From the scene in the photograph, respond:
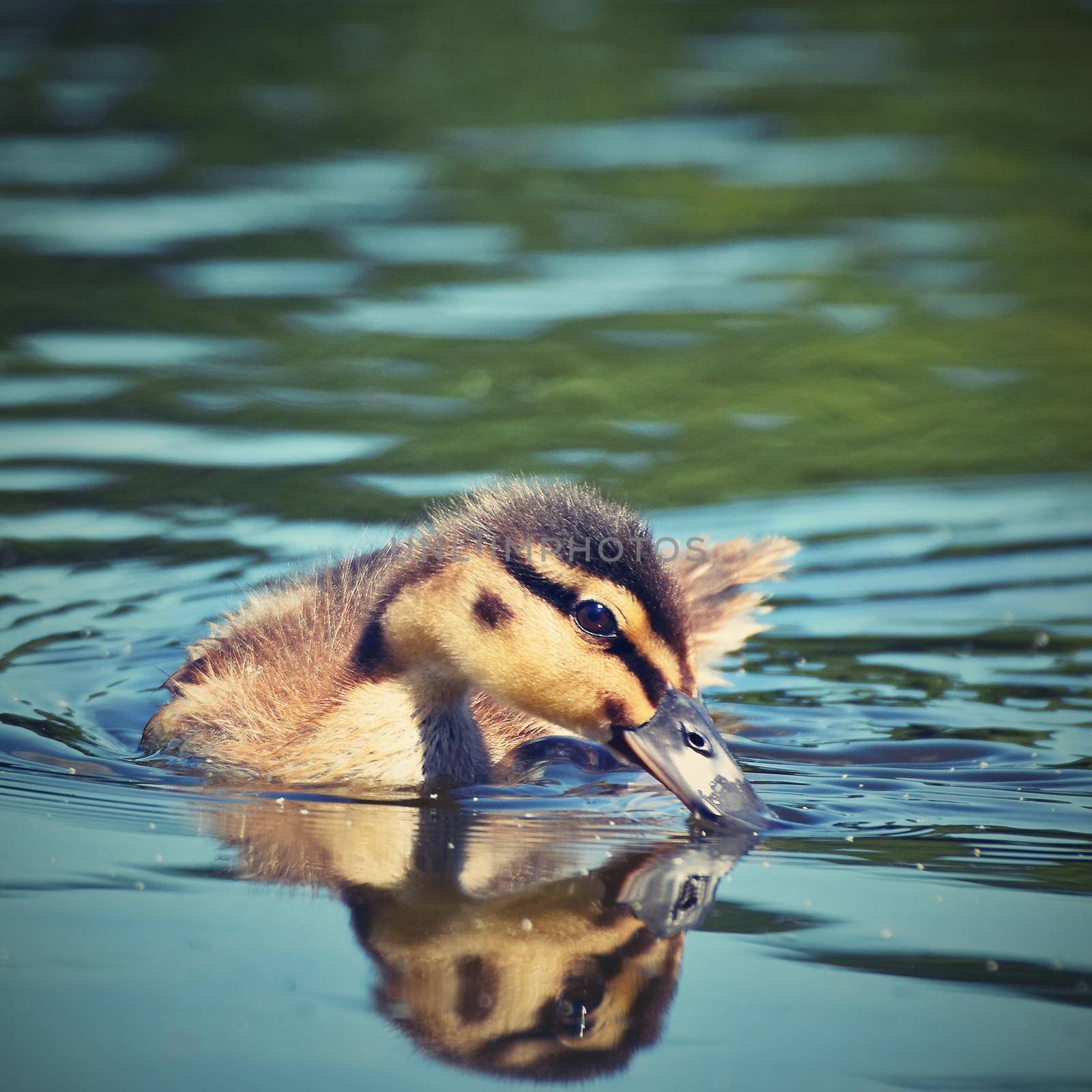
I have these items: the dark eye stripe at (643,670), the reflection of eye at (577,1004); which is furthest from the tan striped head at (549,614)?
the reflection of eye at (577,1004)

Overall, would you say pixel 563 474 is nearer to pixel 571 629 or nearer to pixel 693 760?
pixel 571 629

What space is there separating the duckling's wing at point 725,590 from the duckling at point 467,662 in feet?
3.94

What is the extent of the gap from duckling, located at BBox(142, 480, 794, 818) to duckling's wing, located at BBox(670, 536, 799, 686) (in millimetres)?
1202

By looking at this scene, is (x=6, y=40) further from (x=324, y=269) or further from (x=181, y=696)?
(x=181, y=696)

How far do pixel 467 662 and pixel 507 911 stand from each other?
1.51 metres

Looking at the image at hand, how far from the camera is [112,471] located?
29.5ft

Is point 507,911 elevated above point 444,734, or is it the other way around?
point 507,911

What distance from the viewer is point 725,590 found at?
25.7 ft

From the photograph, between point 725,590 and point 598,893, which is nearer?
point 598,893

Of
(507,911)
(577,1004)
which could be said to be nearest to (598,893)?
(507,911)

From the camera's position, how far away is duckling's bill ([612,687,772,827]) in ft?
17.8

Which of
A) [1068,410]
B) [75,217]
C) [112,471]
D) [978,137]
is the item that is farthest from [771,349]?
[978,137]

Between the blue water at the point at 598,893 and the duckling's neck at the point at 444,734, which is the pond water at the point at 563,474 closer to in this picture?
the blue water at the point at 598,893

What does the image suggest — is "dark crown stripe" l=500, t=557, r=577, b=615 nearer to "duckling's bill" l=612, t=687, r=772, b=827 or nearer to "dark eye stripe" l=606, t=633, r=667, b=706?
"dark eye stripe" l=606, t=633, r=667, b=706
